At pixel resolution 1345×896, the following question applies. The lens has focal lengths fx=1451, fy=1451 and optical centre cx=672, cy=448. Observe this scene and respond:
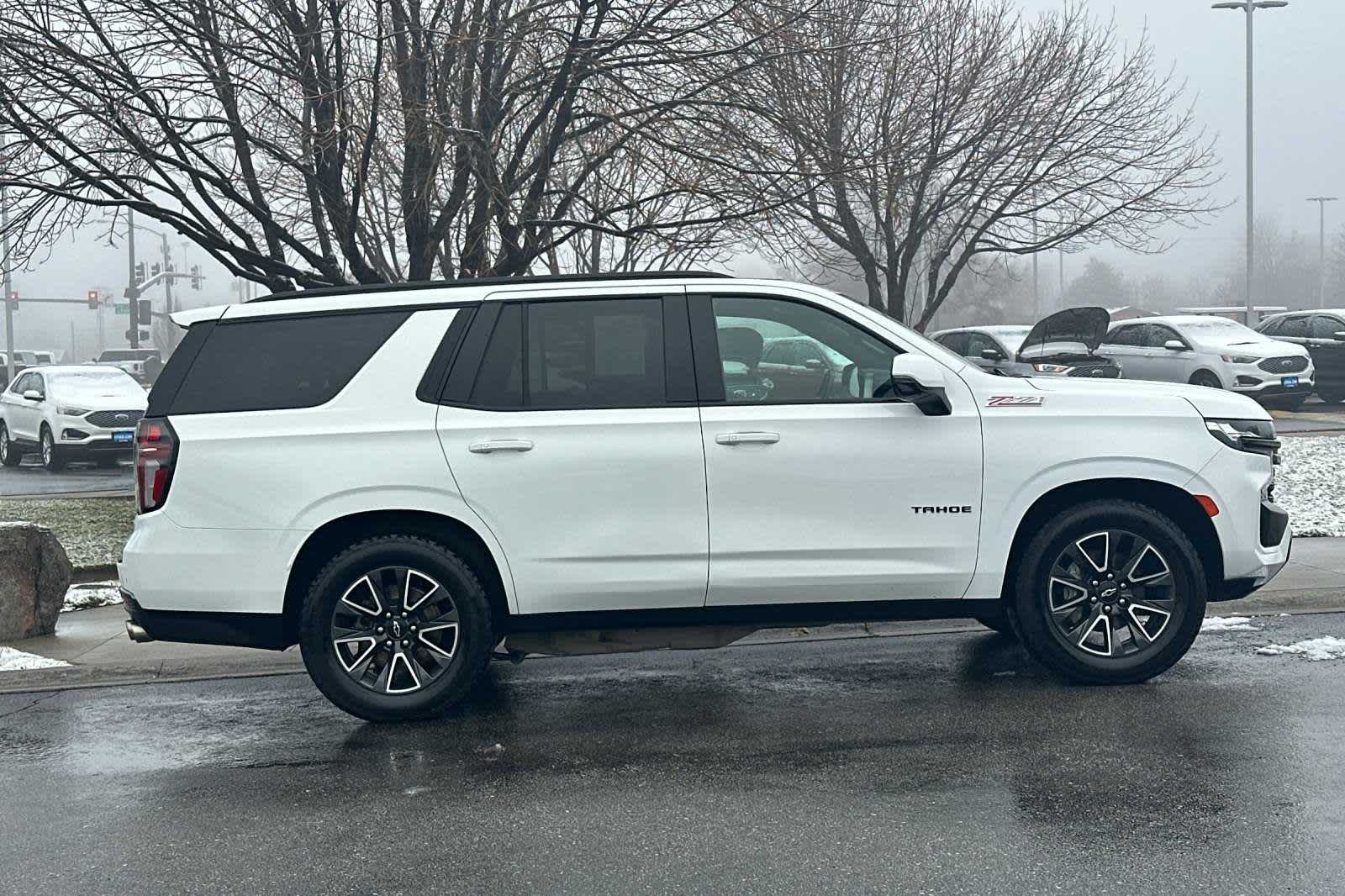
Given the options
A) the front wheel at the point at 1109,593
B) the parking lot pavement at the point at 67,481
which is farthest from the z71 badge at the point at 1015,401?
the parking lot pavement at the point at 67,481

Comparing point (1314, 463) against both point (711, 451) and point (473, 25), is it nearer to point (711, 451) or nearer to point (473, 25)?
point (473, 25)

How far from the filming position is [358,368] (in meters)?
6.32

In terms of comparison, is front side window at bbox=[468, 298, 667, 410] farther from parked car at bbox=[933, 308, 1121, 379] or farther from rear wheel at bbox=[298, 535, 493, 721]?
parked car at bbox=[933, 308, 1121, 379]

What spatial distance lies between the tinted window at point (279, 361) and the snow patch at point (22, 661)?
2.27 metres

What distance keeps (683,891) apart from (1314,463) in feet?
41.0

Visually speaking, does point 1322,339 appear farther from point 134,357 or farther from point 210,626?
point 134,357

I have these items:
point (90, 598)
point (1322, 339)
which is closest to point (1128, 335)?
point (1322, 339)

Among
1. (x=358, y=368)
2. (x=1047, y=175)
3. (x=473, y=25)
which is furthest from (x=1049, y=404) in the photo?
(x=1047, y=175)

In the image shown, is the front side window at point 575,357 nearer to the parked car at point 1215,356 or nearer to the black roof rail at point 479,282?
the black roof rail at point 479,282

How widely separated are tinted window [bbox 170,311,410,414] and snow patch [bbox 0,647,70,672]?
2268 millimetres

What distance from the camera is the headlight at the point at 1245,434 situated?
21.3ft

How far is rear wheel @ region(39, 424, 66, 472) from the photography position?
854 inches

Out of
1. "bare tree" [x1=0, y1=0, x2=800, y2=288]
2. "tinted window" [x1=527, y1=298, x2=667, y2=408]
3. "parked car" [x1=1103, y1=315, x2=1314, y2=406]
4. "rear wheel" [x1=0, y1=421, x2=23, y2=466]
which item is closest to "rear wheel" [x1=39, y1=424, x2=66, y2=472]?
"rear wheel" [x1=0, y1=421, x2=23, y2=466]

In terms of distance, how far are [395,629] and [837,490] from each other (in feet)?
6.53
